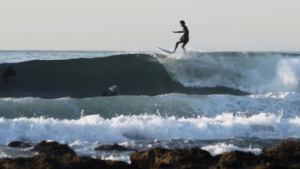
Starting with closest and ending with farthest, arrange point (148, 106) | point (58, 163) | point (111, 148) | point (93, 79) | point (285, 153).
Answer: point (58, 163) → point (285, 153) → point (111, 148) → point (148, 106) → point (93, 79)

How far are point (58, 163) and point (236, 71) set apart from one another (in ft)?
52.4

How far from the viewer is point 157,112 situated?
14.0 meters

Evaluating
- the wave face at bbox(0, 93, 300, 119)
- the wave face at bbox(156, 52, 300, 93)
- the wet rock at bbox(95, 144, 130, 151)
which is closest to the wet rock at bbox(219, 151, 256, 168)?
the wet rock at bbox(95, 144, 130, 151)

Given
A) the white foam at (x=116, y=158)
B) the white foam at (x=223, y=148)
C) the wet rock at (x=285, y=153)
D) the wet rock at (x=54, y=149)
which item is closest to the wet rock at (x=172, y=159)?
the white foam at (x=116, y=158)

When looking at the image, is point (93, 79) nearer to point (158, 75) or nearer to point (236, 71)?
point (158, 75)

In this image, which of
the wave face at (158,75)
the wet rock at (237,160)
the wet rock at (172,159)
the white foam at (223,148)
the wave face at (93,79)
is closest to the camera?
the wet rock at (237,160)

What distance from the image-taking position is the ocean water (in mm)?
10656

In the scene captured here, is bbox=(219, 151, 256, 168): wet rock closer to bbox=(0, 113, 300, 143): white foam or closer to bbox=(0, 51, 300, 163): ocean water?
bbox=(0, 51, 300, 163): ocean water

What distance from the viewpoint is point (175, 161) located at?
6.88 metres

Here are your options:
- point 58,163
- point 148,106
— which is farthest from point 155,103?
point 58,163

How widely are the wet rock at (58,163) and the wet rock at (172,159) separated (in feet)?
1.35

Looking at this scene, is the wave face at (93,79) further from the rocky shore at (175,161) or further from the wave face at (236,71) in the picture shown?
the rocky shore at (175,161)

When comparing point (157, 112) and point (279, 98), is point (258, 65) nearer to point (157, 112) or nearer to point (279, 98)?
point (279, 98)

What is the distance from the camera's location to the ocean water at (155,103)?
10.7 meters
